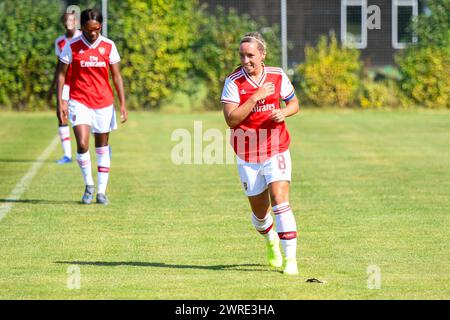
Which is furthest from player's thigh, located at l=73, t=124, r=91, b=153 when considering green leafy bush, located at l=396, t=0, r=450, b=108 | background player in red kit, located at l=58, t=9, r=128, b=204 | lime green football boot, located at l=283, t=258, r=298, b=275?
green leafy bush, located at l=396, t=0, r=450, b=108

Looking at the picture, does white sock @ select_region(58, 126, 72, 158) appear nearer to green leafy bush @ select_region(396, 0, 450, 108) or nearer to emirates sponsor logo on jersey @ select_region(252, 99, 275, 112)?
emirates sponsor logo on jersey @ select_region(252, 99, 275, 112)

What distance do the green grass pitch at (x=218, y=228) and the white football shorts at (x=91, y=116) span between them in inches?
37.4

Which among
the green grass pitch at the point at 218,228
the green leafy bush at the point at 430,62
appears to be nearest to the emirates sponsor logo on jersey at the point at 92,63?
the green grass pitch at the point at 218,228

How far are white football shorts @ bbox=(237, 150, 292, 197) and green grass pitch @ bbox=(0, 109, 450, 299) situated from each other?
684mm

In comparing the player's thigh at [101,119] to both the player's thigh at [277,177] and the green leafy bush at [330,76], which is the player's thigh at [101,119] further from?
the green leafy bush at [330,76]

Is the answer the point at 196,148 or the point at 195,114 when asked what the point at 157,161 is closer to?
the point at 196,148

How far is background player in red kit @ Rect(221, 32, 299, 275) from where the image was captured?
908 cm

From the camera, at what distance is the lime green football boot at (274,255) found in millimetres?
9547

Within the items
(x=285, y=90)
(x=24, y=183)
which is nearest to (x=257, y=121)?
(x=285, y=90)

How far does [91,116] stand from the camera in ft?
45.6

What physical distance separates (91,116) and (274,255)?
4951 millimetres
